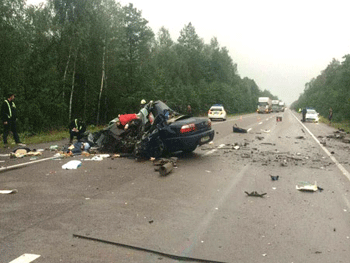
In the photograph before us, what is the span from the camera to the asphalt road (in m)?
3.50

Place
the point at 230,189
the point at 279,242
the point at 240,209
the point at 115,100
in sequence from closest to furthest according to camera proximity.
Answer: the point at 279,242, the point at 240,209, the point at 230,189, the point at 115,100

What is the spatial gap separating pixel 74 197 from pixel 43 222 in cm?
128

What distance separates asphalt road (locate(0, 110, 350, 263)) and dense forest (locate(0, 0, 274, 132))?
562 cm

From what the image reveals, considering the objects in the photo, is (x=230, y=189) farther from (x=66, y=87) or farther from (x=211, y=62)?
(x=211, y=62)

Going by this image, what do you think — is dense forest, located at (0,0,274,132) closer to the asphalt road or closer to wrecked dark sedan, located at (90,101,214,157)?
wrecked dark sedan, located at (90,101,214,157)

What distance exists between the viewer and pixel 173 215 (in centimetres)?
471

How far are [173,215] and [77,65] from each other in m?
31.4

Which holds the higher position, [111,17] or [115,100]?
[111,17]

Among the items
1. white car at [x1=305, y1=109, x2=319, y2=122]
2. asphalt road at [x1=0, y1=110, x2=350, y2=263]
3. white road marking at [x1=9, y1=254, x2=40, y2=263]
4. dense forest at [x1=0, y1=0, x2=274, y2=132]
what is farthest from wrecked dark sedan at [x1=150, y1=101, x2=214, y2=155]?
white car at [x1=305, y1=109, x2=319, y2=122]

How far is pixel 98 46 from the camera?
34656mm

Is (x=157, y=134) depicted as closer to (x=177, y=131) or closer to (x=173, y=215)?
(x=177, y=131)

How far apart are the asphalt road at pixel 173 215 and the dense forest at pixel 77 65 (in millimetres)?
5620

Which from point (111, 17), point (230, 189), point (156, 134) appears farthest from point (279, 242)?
point (111, 17)

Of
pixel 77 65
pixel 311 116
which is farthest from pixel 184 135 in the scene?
pixel 311 116
